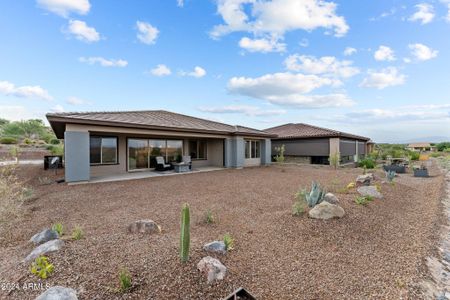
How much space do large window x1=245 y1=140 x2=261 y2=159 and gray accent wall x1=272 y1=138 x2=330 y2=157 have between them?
4859mm

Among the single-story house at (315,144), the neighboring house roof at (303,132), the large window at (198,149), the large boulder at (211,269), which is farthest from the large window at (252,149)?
the large boulder at (211,269)

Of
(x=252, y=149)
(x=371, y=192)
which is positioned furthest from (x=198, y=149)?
(x=371, y=192)

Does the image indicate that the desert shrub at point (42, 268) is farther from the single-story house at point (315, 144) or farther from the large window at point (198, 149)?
the single-story house at point (315, 144)

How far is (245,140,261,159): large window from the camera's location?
18531 millimetres

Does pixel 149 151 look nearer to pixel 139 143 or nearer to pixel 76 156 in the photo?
pixel 139 143

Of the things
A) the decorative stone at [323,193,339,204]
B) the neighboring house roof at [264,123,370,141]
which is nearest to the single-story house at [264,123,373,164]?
the neighboring house roof at [264,123,370,141]

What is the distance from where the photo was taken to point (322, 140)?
20531 mm

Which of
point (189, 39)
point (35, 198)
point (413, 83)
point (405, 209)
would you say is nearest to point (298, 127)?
point (413, 83)

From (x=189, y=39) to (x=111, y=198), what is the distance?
1114 cm

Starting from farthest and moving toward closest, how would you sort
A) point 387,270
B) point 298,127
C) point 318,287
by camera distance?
1. point 298,127
2. point 387,270
3. point 318,287

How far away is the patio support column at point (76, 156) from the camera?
32.3ft

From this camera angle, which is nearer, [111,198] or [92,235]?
[92,235]

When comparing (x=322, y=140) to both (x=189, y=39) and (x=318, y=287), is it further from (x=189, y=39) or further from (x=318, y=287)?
(x=318, y=287)

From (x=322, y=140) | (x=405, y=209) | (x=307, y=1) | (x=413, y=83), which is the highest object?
(x=307, y=1)
